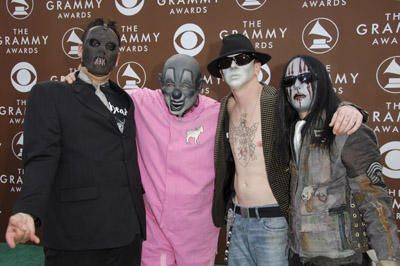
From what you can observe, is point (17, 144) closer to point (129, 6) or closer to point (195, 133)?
point (129, 6)

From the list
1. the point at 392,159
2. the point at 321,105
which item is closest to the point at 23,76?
the point at 321,105

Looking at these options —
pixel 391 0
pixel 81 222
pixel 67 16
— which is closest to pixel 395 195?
pixel 391 0

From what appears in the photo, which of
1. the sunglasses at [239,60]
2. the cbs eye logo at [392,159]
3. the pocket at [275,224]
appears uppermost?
the sunglasses at [239,60]

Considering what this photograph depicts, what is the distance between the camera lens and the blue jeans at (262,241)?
5.87 ft

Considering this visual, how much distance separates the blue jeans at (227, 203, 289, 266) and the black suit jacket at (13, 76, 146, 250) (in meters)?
0.66

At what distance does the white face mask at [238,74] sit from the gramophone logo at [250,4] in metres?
1.41

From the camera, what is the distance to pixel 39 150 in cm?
150

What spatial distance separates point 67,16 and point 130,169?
8.18 feet

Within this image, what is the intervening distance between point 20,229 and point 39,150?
40 cm

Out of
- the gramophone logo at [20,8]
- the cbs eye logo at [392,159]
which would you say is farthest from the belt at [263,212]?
the gramophone logo at [20,8]

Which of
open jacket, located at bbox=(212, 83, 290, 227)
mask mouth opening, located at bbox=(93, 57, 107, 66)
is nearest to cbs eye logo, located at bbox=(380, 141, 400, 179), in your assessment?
open jacket, located at bbox=(212, 83, 290, 227)

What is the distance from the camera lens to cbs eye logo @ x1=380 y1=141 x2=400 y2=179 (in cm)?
302

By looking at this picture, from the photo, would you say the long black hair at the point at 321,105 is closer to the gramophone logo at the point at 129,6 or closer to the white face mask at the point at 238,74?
the white face mask at the point at 238,74

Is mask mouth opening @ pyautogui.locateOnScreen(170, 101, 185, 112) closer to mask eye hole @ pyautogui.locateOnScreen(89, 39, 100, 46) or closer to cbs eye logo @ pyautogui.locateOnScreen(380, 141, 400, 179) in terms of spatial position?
mask eye hole @ pyautogui.locateOnScreen(89, 39, 100, 46)
